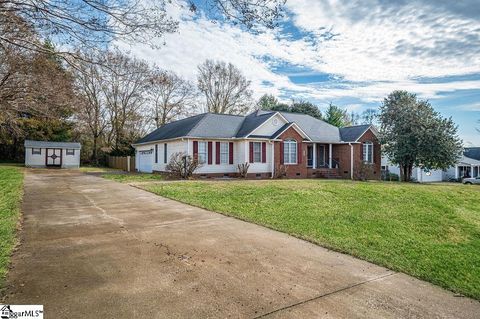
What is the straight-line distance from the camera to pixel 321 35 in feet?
33.9

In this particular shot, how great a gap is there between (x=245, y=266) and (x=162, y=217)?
4.05m

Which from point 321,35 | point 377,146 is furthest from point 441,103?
point 321,35

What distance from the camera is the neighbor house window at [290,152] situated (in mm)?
23297

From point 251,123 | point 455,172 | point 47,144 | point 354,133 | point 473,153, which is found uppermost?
point 251,123

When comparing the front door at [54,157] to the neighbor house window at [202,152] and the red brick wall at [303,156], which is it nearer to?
the neighbor house window at [202,152]

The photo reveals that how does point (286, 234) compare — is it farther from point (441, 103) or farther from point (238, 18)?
point (441, 103)

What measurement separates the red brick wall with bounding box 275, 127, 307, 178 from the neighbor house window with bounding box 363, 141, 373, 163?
6043 millimetres

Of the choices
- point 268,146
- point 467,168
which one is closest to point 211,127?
point 268,146

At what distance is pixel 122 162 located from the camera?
112ft

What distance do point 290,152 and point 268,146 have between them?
186 cm

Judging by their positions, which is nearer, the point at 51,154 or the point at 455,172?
the point at 51,154

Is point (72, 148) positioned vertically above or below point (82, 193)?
above

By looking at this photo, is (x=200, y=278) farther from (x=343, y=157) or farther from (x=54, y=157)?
(x=54, y=157)

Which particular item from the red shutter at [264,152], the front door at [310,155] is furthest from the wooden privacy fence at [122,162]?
the front door at [310,155]
